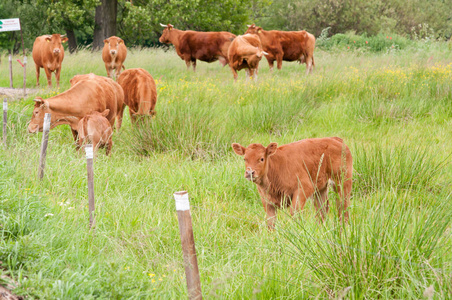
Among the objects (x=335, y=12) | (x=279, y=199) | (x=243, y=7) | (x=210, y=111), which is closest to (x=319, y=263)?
(x=279, y=199)

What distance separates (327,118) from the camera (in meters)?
8.84

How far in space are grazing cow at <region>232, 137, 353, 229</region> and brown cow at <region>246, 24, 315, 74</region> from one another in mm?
12873

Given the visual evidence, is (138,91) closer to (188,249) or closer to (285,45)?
(188,249)

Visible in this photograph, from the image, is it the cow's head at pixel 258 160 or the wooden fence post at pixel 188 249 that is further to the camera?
the cow's head at pixel 258 160

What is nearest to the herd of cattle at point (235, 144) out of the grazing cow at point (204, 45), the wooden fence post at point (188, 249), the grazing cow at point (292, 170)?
the grazing cow at point (292, 170)

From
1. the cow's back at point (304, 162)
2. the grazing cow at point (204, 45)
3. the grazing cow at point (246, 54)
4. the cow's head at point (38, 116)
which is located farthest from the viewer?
the grazing cow at point (204, 45)

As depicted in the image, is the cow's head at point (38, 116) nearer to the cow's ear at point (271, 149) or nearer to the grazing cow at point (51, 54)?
the cow's ear at point (271, 149)

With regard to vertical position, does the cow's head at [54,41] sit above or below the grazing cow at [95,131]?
above

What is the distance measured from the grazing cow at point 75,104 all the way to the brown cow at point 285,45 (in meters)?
10.3

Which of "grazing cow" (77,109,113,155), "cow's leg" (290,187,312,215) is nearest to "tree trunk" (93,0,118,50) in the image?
"grazing cow" (77,109,113,155)

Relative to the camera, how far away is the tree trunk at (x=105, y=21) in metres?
22.2

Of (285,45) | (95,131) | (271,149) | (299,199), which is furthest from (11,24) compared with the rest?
(299,199)

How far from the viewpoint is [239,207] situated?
504 centimetres

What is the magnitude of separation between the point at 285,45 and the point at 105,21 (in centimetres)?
917
